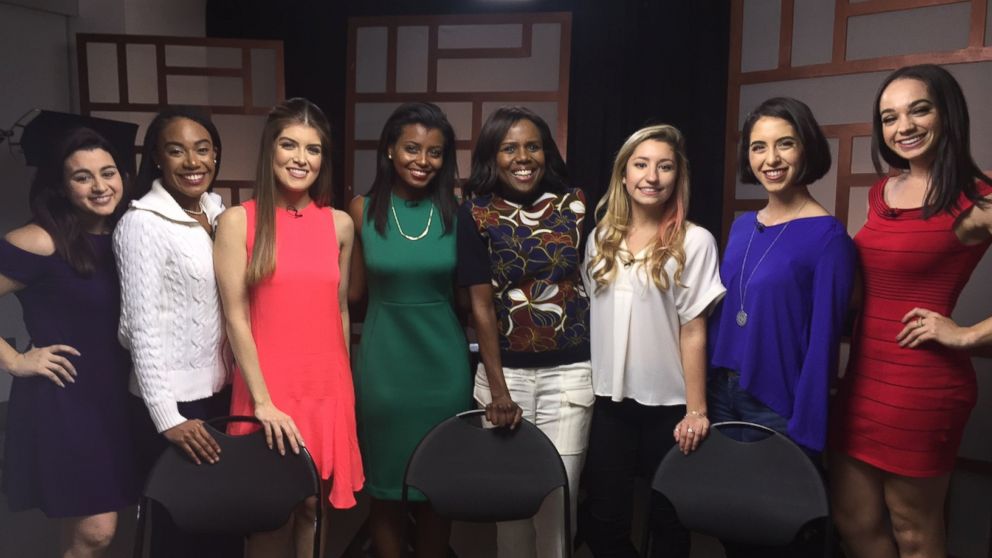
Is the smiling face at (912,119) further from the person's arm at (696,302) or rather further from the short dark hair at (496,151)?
the short dark hair at (496,151)

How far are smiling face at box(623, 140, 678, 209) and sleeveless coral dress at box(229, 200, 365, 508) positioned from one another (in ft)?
2.83

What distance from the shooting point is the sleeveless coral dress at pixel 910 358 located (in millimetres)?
1713

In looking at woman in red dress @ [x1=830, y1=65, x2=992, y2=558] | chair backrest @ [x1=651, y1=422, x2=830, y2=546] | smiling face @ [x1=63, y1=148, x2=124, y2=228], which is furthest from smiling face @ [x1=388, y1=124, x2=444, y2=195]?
woman in red dress @ [x1=830, y1=65, x2=992, y2=558]

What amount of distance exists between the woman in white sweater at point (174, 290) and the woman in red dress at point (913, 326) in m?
1.72

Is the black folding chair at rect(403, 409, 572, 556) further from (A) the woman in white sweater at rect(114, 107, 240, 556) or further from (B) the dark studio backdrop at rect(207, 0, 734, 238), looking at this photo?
(B) the dark studio backdrop at rect(207, 0, 734, 238)

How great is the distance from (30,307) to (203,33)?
2.57 meters

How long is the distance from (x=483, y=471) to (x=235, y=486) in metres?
0.64

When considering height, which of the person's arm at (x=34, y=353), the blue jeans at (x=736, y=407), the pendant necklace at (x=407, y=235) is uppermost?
the pendant necklace at (x=407, y=235)

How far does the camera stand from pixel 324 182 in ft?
6.40

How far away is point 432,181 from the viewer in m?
2.07

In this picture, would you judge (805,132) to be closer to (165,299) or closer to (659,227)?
(659,227)

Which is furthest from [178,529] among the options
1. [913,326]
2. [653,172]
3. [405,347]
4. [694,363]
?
[913,326]

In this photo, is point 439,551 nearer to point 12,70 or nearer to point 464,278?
point 464,278

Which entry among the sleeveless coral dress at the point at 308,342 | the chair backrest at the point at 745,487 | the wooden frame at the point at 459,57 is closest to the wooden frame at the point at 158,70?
the wooden frame at the point at 459,57
